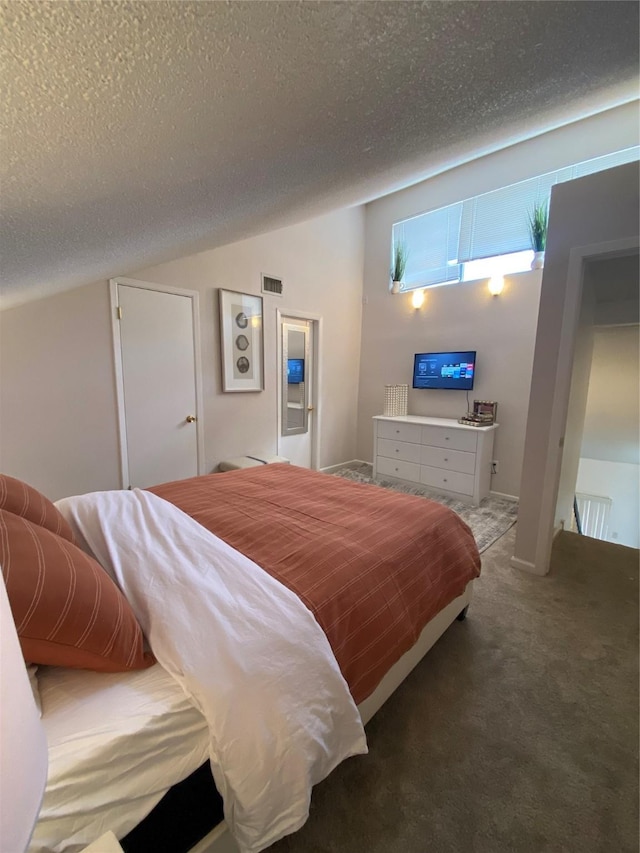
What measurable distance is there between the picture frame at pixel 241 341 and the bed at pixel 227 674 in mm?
2272

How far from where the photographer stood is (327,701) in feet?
3.04

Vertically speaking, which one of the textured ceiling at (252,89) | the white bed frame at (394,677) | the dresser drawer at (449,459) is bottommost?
the white bed frame at (394,677)

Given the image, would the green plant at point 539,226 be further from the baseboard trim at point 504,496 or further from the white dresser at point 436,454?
the baseboard trim at point 504,496

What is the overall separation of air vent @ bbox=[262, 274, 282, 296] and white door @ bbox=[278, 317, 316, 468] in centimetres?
32

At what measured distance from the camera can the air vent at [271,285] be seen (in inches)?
149

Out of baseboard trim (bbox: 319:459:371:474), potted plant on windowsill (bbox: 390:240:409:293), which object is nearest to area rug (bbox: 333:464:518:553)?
baseboard trim (bbox: 319:459:371:474)

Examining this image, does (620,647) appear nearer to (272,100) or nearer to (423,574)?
(423,574)

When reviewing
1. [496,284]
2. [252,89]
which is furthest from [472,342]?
[252,89]

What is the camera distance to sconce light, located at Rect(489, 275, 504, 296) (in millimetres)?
3691

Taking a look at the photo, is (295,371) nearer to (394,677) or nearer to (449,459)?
(449,459)

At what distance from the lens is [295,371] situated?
14.3 ft

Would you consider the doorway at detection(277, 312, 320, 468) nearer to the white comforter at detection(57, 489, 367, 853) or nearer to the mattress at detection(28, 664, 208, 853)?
the white comforter at detection(57, 489, 367, 853)

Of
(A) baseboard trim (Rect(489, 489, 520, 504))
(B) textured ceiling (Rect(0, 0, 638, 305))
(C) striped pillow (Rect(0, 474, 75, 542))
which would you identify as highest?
(B) textured ceiling (Rect(0, 0, 638, 305))

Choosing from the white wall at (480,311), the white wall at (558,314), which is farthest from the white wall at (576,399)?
the white wall at (480,311)
